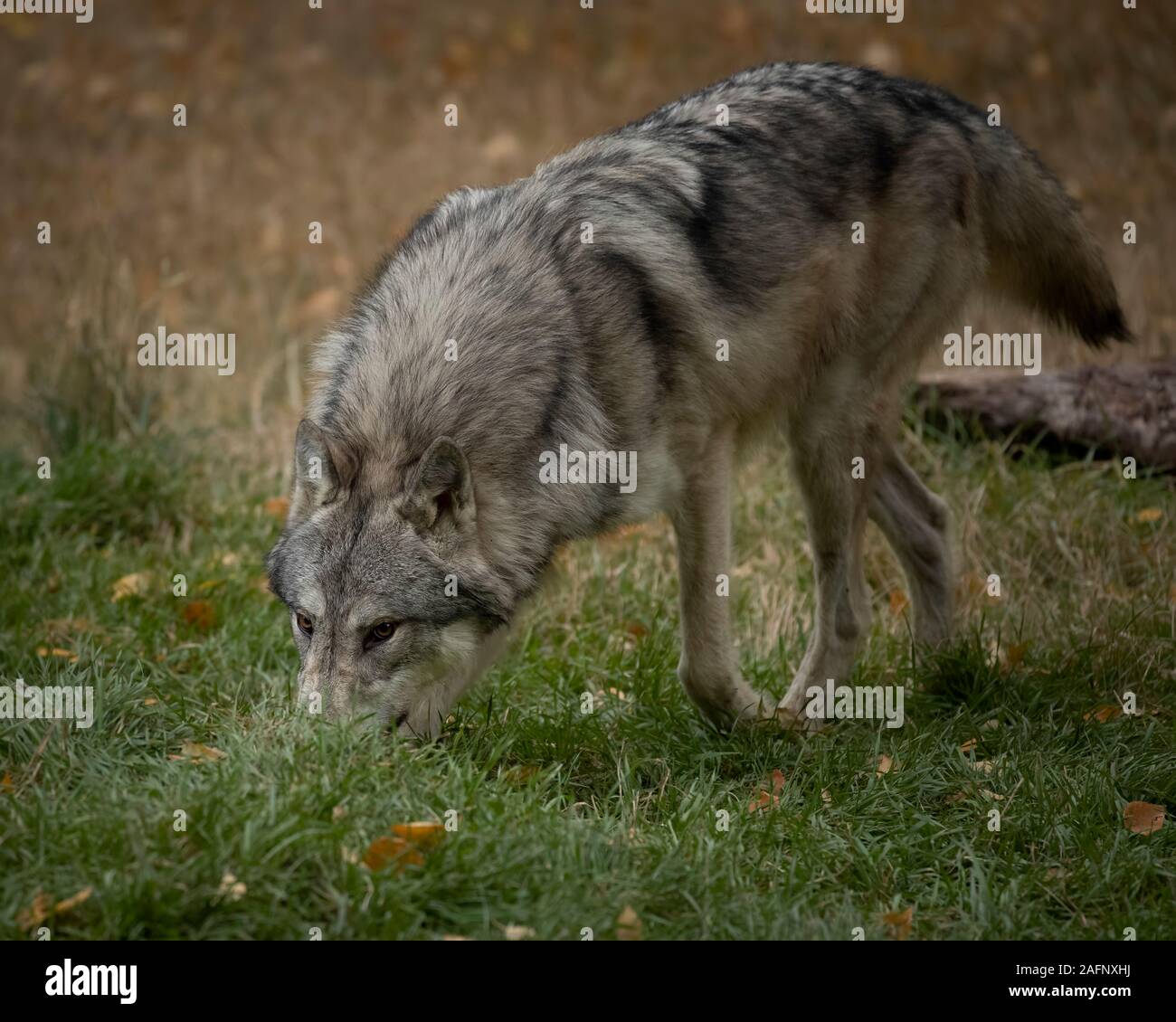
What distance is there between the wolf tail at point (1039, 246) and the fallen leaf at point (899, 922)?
3038 millimetres

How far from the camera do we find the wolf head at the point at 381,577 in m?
4.03

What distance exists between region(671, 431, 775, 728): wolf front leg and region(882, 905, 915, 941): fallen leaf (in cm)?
121

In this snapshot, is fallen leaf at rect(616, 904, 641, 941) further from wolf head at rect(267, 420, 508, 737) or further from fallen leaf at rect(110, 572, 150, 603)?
fallen leaf at rect(110, 572, 150, 603)

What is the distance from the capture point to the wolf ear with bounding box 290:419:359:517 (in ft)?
13.7

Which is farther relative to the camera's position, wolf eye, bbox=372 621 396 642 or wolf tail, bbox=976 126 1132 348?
wolf tail, bbox=976 126 1132 348

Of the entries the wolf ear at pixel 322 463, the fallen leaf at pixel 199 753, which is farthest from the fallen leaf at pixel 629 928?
the wolf ear at pixel 322 463

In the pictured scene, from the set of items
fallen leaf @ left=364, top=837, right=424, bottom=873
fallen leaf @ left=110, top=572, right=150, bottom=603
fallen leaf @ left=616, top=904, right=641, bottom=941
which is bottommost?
fallen leaf @ left=616, top=904, right=641, bottom=941

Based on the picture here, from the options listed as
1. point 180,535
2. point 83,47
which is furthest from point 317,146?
point 180,535

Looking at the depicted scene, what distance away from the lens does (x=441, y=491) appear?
13.3 ft

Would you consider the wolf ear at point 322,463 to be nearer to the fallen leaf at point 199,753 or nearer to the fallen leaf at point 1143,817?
the fallen leaf at point 199,753

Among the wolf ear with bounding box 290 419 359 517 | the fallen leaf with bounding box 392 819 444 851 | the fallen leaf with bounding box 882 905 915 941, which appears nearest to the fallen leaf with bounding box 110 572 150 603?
the wolf ear with bounding box 290 419 359 517

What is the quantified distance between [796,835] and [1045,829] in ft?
2.72

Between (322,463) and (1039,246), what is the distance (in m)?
3.29

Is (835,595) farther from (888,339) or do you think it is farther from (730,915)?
(730,915)
